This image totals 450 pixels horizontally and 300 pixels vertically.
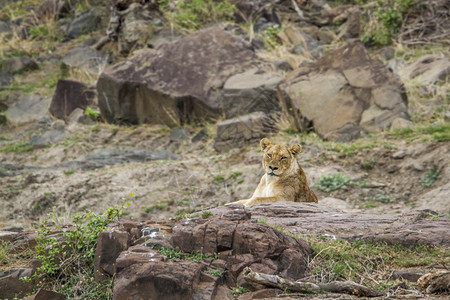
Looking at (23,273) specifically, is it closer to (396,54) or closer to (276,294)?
(276,294)

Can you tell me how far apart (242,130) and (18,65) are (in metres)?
12.7

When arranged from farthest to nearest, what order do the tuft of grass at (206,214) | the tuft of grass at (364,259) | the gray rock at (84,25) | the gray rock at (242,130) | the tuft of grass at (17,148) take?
the gray rock at (84,25) < the tuft of grass at (17,148) < the gray rock at (242,130) < the tuft of grass at (206,214) < the tuft of grass at (364,259)

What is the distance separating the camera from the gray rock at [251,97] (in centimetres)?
1839

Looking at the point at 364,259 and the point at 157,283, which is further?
the point at 364,259

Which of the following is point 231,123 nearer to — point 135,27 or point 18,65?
point 135,27

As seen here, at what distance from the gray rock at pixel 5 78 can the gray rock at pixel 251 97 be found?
34.1ft

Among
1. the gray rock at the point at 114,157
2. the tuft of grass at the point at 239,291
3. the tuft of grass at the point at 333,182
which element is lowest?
the gray rock at the point at 114,157

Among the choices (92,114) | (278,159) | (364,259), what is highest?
(364,259)

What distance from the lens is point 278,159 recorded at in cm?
1132

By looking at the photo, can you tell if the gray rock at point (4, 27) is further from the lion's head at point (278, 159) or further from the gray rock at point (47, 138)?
the lion's head at point (278, 159)

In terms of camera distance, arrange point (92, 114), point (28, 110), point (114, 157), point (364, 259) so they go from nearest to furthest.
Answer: point (364, 259) → point (114, 157) → point (92, 114) → point (28, 110)

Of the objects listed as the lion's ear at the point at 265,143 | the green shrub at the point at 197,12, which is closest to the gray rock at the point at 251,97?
the lion's ear at the point at 265,143

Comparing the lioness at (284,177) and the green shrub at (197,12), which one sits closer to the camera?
the lioness at (284,177)

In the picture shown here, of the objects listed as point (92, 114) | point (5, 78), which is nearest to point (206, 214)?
point (92, 114)
